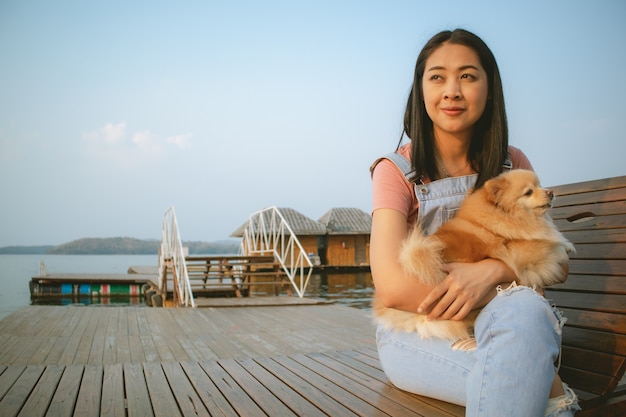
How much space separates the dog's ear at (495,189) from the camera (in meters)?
1.65

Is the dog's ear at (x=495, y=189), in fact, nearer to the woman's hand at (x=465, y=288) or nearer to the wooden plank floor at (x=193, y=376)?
the woman's hand at (x=465, y=288)

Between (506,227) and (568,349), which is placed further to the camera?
(568,349)

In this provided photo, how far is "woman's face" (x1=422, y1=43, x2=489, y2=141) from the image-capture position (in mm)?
1823

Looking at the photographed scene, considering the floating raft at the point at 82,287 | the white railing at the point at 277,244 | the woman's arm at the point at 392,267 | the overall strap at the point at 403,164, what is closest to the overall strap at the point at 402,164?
the overall strap at the point at 403,164

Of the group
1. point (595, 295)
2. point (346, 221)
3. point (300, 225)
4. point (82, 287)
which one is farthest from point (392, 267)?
point (346, 221)

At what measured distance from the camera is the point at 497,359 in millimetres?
1245

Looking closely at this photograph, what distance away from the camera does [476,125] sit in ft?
6.59

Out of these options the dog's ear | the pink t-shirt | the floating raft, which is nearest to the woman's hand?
the dog's ear

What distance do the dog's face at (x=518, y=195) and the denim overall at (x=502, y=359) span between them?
0.36m

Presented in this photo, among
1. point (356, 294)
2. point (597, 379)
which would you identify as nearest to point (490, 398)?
point (597, 379)

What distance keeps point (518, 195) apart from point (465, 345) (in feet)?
1.96

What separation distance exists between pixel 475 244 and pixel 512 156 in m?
0.69

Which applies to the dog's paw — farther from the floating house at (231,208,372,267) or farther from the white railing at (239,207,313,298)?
the floating house at (231,208,372,267)

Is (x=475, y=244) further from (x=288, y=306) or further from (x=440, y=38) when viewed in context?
(x=288, y=306)
